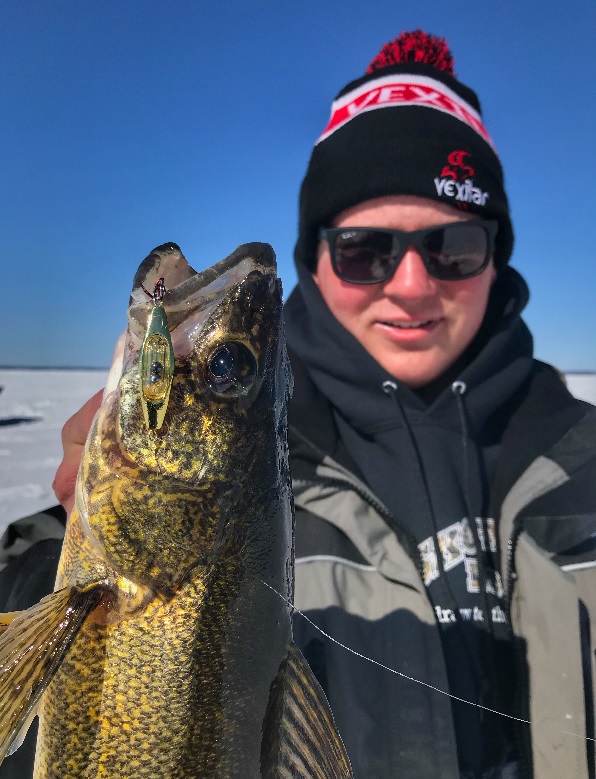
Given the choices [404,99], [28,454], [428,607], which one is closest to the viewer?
[428,607]

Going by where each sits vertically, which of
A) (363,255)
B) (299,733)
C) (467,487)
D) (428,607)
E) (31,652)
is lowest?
(299,733)

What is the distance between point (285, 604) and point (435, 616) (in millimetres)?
956

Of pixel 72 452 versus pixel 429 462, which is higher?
pixel 429 462

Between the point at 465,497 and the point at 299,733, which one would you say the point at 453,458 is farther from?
the point at 299,733

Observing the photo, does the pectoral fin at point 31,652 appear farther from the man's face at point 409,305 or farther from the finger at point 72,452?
the man's face at point 409,305

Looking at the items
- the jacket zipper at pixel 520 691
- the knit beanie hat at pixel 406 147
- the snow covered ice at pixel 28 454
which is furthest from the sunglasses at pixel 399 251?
the snow covered ice at pixel 28 454

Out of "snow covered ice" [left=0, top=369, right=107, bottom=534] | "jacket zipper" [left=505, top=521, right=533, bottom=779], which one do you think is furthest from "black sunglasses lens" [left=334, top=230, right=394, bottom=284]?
"snow covered ice" [left=0, top=369, right=107, bottom=534]

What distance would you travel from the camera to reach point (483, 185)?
2801 mm

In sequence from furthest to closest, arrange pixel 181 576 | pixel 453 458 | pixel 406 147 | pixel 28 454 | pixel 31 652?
pixel 28 454
pixel 406 147
pixel 453 458
pixel 181 576
pixel 31 652

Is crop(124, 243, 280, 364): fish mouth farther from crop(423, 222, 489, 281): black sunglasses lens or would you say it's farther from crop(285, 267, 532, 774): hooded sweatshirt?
crop(423, 222, 489, 281): black sunglasses lens

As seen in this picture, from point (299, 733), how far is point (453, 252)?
2.06m

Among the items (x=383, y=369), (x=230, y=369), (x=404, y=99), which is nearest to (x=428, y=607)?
(x=383, y=369)

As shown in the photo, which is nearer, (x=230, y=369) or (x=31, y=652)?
(x=31, y=652)

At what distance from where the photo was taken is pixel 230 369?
126 cm
